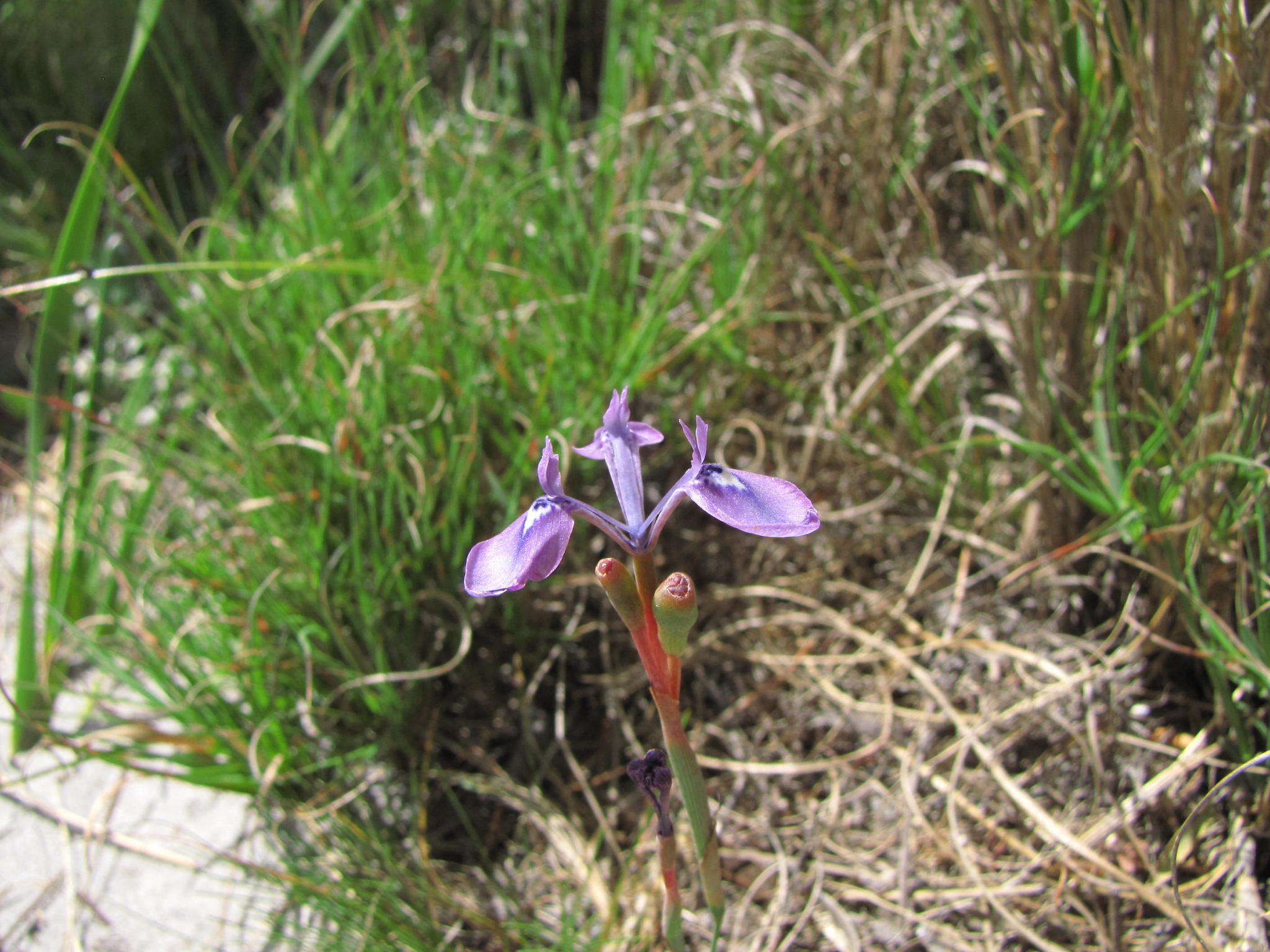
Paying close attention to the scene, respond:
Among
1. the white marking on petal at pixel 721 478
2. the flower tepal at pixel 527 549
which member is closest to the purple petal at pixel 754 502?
the white marking on petal at pixel 721 478

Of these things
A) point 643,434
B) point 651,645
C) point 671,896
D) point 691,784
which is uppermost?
point 643,434

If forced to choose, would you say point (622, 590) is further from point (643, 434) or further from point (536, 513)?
point (643, 434)

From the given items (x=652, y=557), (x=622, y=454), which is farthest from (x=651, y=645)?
(x=622, y=454)

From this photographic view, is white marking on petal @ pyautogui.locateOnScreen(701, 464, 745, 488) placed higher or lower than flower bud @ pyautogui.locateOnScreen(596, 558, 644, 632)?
higher

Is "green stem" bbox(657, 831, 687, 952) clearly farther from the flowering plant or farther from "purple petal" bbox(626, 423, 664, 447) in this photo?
"purple petal" bbox(626, 423, 664, 447)

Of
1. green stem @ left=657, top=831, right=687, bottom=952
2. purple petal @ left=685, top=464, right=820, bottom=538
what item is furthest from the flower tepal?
green stem @ left=657, top=831, right=687, bottom=952

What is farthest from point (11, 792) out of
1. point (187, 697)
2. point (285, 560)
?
point (285, 560)

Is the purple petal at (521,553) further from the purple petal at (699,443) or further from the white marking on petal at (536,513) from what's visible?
the purple petal at (699,443)
